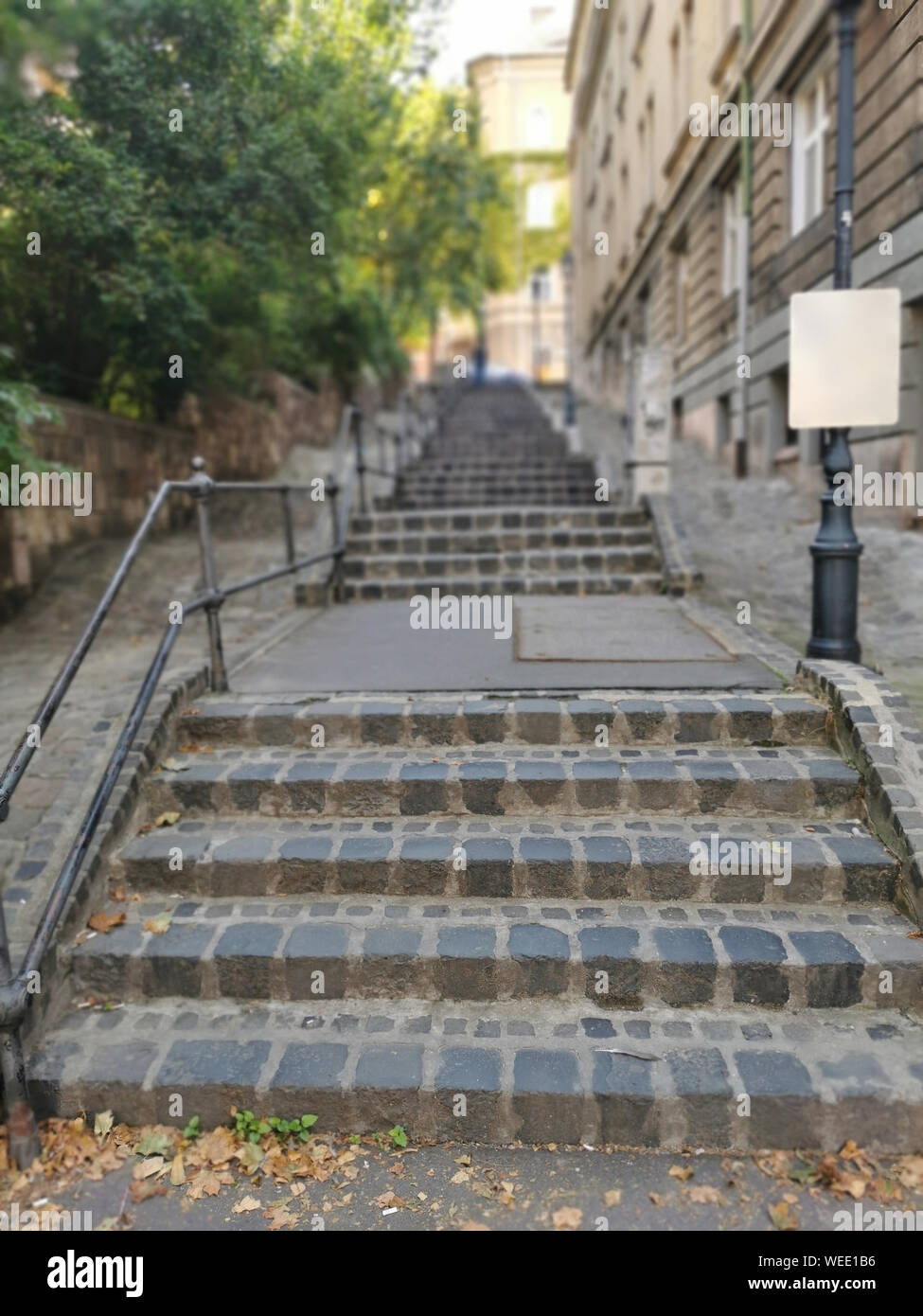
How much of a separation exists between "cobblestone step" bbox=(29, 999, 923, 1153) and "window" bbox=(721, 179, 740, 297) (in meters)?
13.2

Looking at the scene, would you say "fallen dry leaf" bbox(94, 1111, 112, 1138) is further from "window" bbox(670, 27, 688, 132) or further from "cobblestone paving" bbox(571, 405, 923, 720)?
"window" bbox(670, 27, 688, 132)

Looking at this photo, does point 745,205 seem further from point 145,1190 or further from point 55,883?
point 145,1190

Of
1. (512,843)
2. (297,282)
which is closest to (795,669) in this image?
(512,843)

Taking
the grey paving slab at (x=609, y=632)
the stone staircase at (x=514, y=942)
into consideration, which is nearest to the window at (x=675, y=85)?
the grey paving slab at (x=609, y=632)

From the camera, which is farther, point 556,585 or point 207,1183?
point 556,585

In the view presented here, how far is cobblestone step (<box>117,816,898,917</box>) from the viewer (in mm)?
3135

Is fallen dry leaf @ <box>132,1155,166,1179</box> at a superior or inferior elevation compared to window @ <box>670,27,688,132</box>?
inferior

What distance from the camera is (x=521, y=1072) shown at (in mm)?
2549

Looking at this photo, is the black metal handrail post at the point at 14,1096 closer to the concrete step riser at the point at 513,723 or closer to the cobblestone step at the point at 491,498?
the concrete step riser at the point at 513,723

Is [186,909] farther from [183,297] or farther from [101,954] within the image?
[183,297]

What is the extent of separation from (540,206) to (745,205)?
3477 cm

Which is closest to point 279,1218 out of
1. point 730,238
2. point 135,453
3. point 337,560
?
point 337,560

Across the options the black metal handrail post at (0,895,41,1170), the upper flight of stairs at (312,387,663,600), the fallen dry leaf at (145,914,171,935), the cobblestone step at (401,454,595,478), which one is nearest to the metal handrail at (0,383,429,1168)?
the black metal handrail post at (0,895,41,1170)

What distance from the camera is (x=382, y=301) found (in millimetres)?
15852
